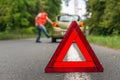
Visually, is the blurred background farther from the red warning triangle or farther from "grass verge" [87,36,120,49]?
Answer: the red warning triangle

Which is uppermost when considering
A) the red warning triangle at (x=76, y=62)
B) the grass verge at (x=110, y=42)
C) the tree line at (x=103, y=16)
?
the red warning triangle at (x=76, y=62)

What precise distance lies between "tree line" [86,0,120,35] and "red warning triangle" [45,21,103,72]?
2702 centimetres

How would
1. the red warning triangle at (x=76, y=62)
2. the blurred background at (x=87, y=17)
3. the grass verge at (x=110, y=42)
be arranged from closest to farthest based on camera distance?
the red warning triangle at (x=76, y=62), the grass verge at (x=110, y=42), the blurred background at (x=87, y=17)

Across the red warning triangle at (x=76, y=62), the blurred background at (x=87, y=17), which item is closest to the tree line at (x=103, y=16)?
the blurred background at (x=87, y=17)

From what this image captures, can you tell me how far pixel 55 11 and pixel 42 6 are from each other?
713 inches

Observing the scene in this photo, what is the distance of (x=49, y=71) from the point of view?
281 inches

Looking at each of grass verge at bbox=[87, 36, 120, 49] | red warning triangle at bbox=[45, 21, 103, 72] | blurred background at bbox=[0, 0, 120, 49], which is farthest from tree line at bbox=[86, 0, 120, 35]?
red warning triangle at bbox=[45, 21, 103, 72]

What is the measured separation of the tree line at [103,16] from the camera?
34.9 m

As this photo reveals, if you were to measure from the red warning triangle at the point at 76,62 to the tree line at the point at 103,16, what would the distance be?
27.0 metres

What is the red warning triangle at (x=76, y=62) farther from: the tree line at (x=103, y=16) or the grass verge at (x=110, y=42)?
the tree line at (x=103, y=16)

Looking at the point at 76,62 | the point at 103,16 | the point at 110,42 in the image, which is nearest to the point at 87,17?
the point at 103,16

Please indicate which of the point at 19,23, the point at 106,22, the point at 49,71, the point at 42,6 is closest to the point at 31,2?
the point at 19,23

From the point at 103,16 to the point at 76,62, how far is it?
32.7 metres

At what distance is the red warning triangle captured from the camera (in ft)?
23.4
